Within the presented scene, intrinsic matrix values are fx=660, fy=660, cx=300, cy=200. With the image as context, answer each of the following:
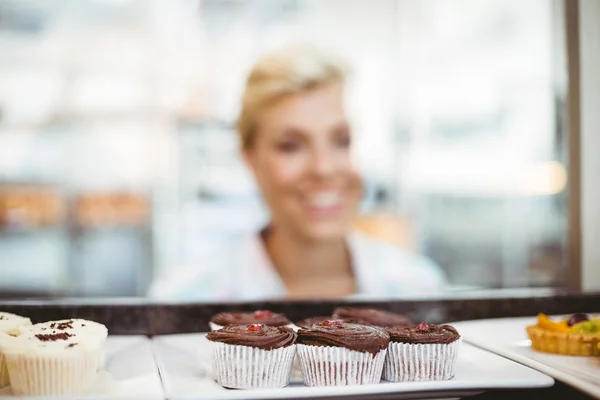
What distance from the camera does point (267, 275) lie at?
4.09m

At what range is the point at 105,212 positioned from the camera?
4.23 meters

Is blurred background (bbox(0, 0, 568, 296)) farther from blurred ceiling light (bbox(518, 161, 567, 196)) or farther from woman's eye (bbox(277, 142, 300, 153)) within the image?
woman's eye (bbox(277, 142, 300, 153))

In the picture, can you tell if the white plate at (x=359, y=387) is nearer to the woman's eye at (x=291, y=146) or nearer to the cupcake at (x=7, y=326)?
the cupcake at (x=7, y=326)

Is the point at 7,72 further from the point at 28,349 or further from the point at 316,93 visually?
the point at 28,349

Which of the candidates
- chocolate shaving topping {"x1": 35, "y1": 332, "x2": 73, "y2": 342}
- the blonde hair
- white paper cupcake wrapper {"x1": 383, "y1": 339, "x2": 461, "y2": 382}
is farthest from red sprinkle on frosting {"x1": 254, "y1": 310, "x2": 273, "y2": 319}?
the blonde hair

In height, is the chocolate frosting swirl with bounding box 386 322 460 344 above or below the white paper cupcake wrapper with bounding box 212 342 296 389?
above

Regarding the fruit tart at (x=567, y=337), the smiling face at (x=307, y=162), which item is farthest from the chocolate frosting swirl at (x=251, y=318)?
the smiling face at (x=307, y=162)

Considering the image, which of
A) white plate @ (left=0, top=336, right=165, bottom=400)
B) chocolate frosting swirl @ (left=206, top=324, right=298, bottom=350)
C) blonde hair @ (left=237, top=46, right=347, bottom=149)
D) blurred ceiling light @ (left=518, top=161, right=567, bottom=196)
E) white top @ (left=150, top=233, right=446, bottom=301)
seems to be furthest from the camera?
blurred ceiling light @ (left=518, top=161, right=567, bottom=196)

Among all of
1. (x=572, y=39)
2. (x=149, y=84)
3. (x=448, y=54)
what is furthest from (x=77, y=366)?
(x=448, y=54)

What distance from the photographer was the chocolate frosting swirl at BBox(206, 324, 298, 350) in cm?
145

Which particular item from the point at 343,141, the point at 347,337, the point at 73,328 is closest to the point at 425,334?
the point at 347,337

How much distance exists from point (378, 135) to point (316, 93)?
21.0 inches

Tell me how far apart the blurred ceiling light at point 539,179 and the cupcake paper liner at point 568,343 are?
2.74 m

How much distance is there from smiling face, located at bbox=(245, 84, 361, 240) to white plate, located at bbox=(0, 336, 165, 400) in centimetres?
243
